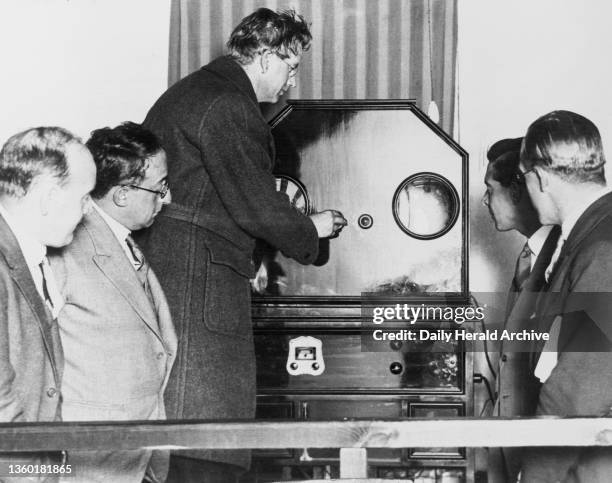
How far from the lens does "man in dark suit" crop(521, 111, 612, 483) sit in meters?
2.63

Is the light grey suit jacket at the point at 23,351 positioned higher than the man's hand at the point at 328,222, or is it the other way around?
the man's hand at the point at 328,222

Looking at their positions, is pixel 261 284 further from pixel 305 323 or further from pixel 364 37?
pixel 364 37

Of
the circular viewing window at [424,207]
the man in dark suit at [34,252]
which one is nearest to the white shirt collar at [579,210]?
the circular viewing window at [424,207]

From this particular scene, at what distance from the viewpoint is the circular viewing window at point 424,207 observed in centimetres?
311

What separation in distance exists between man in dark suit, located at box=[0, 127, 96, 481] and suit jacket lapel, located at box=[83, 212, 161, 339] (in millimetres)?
80

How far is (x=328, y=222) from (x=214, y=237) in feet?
1.36

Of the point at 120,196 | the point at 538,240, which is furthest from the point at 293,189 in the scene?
the point at 538,240

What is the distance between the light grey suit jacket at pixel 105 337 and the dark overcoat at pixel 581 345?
1102mm

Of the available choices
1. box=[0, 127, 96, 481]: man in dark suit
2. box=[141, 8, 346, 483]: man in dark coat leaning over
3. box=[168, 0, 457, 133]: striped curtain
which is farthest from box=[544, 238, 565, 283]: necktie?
box=[0, 127, 96, 481]: man in dark suit

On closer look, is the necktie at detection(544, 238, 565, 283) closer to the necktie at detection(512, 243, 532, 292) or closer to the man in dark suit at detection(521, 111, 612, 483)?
the man in dark suit at detection(521, 111, 612, 483)

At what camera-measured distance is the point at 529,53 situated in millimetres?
3801

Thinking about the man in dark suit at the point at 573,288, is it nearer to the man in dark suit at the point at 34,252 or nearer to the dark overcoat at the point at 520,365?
the dark overcoat at the point at 520,365

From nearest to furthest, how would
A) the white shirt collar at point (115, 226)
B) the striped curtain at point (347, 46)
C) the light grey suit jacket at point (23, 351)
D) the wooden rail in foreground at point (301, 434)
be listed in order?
the wooden rail in foreground at point (301, 434) < the light grey suit jacket at point (23, 351) < the white shirt collar at point (115, 226) < the striped curtain at point (347, 46)

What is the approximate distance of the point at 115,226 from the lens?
2703mm
